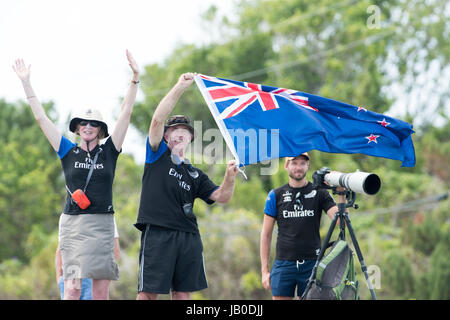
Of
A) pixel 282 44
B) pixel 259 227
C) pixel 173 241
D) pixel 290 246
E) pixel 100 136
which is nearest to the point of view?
pixel 173 241

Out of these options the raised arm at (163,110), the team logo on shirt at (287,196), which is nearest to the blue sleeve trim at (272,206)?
the team logo on shirt at (287,196)

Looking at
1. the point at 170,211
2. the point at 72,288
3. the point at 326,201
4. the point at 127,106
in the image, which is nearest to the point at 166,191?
the point at 170,211

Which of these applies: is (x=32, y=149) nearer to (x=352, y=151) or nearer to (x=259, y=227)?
(x=259, y=227)

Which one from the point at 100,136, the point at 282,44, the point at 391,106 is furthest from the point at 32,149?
the point at 100,136

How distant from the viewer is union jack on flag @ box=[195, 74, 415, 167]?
5.27 metres

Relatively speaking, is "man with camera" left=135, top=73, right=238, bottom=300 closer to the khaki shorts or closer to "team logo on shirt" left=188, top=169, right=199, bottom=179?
"team logo on shirt" left=188, top=169, right=199, bottom=179

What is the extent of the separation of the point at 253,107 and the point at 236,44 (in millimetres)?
23753

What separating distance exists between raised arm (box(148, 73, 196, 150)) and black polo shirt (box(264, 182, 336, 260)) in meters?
1.42

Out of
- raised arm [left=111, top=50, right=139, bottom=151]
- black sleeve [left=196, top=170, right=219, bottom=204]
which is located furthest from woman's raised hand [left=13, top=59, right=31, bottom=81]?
black sleeve [left=196, top=170, right=219, bottom=204]

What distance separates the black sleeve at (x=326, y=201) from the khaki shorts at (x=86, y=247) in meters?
2.01

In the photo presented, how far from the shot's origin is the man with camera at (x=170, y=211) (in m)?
4.68

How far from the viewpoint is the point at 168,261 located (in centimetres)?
468

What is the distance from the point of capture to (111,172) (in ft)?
15.9
